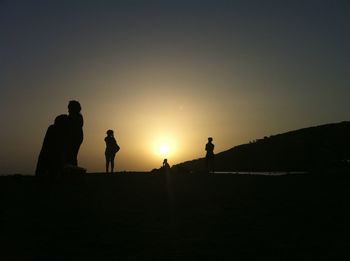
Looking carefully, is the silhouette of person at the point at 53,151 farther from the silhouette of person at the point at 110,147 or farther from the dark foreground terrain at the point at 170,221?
the silhouette of person at the point at 110,147

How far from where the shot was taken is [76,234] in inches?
336

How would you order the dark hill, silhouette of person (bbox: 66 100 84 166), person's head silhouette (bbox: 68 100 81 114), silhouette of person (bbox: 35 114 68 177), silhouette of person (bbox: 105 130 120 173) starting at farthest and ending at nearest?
1. the dark hill
2. silhouette of person (bbox: 105 130 120 173)
3. person's head silhouette (bbox: 68 100 81 114)
4. silhouette of person (bbox: 66 100 84 166)
5. silhouette of person (bbox: 35 114 68 177)

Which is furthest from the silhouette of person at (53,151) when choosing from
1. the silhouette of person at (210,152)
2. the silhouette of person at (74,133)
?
the silhouette of person at (210,152)

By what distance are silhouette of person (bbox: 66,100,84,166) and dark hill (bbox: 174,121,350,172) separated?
17.2 meters

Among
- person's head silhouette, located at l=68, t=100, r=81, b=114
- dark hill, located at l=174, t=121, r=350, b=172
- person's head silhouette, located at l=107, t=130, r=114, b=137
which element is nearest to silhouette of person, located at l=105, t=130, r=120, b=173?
person's head silhouette, located at l=107, t=130, r=114, b=137

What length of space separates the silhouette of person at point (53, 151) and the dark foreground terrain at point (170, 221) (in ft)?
1.31

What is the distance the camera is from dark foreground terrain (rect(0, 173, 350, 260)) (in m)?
7.52

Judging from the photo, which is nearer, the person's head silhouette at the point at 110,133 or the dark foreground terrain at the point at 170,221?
the dark foreground terrain at the point at 170,221

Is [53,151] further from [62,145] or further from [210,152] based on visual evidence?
[210,152]

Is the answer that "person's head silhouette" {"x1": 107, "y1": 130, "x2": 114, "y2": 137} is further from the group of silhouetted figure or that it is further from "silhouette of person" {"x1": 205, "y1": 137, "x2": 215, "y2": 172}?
the group of silhouetted figure

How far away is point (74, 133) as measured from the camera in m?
14.8

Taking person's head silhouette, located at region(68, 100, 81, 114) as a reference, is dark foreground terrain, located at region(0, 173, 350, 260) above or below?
below

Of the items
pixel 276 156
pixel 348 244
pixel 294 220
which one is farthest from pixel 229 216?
pixel 276 156

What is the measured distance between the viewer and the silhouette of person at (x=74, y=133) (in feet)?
48.1
